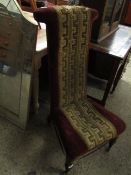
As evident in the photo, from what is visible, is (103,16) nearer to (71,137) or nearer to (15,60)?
(15,60)

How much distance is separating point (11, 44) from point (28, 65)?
0.18 m

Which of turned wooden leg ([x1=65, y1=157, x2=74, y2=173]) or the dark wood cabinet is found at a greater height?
the dark wood cabinet

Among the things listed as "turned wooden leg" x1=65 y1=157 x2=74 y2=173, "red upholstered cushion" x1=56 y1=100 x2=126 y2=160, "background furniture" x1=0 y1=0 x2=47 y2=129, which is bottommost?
"turned wooden leg" x1=65 y1=157 x2=74 y2=173

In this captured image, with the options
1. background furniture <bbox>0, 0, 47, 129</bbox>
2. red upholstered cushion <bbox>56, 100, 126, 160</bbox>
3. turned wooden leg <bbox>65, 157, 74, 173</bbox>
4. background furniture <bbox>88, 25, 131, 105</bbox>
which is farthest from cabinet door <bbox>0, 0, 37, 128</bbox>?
background furniture <bbox>88, 25, 131, 105</bbox>

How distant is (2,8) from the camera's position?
131cm

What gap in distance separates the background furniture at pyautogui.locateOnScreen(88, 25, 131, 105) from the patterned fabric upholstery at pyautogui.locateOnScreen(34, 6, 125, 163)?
0.25 m

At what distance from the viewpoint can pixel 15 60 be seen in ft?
4.75

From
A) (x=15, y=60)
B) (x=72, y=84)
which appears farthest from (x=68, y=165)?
(x=15, y=60)

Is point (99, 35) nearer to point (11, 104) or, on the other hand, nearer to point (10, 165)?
point (11, 104)

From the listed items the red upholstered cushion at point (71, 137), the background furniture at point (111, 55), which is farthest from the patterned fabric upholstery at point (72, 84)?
the background furniture at point (111, 55)

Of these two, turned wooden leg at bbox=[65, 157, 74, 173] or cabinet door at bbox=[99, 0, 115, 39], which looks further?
cabinet door at bbox=[99, 0, 115, 39]

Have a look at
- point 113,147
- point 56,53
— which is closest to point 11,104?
point 56,53

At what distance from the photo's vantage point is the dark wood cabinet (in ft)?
5.39

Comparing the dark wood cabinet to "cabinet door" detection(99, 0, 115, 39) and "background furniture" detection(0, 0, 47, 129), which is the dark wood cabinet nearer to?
"cabinet door" detection(99, 0, 115, 39)
